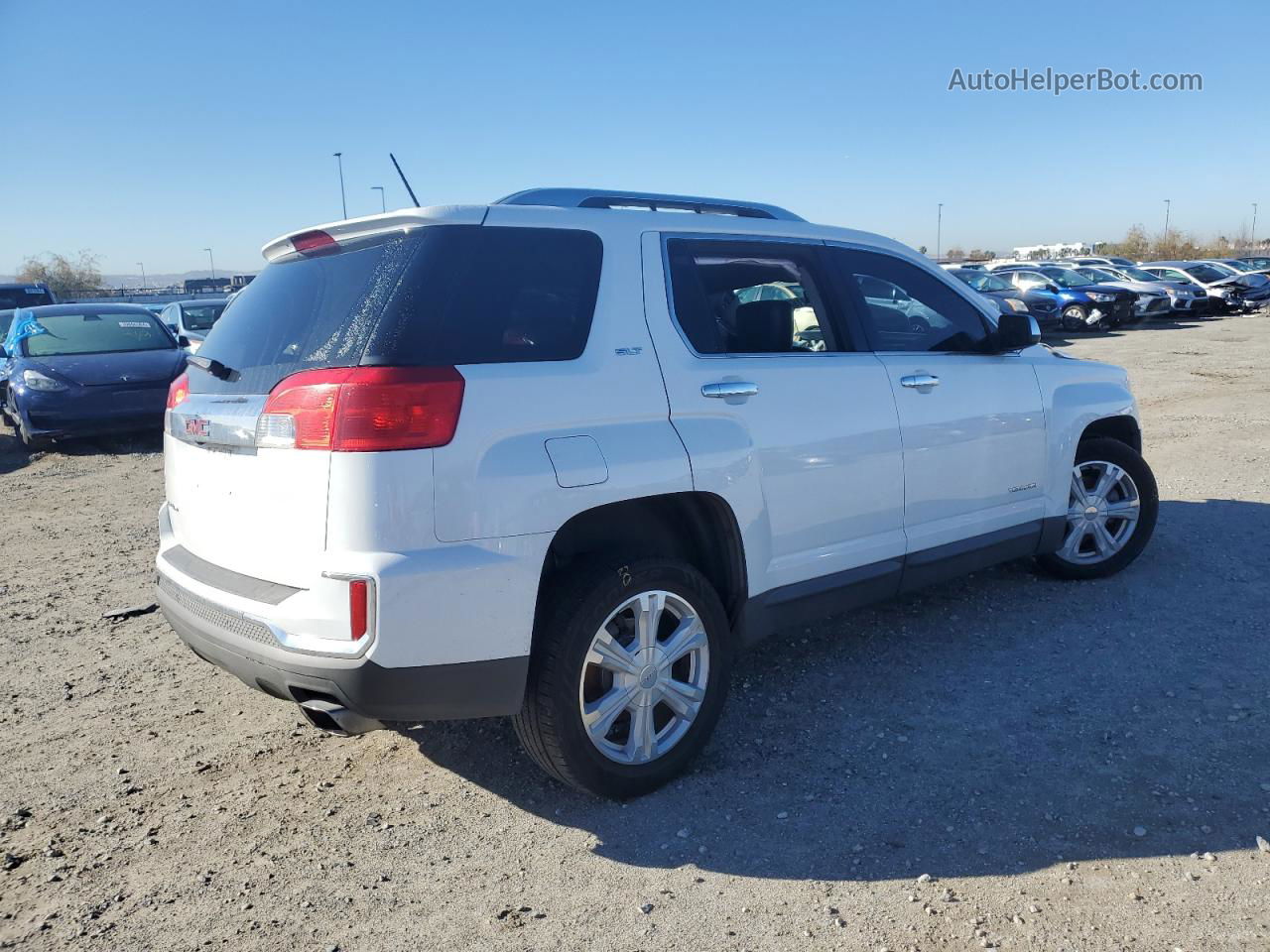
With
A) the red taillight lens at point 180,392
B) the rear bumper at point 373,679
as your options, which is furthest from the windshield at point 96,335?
the rear bumper at point 373,679

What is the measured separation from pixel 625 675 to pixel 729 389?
1.07 meters

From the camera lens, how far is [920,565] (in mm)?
4273

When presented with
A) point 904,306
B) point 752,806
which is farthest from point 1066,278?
point 752,806

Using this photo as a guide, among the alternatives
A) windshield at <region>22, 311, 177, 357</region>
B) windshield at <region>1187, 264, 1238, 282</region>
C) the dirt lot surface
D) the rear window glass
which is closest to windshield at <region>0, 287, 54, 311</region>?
windshield at <region>22, 311, 177, 357</region>

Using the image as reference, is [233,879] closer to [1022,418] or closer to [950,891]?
[950,891]

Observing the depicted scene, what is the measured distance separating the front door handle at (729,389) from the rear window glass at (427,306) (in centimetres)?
50

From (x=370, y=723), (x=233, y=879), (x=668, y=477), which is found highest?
(x=668, y=477)

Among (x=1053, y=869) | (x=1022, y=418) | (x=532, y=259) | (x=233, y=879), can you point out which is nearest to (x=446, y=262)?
(x=532, y=259)

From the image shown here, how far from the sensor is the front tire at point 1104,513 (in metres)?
5.31

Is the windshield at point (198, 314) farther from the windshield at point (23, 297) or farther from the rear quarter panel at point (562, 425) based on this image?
the rear quarter panel at point (562, 425)

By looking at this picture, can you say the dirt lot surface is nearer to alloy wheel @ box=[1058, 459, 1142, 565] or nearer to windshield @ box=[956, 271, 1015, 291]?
alloy wheel @ box=[1058, 459, 1142, 565]

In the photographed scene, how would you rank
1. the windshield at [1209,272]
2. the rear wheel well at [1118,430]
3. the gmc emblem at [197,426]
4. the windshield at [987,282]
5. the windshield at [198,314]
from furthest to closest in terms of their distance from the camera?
1. the windshield at [1209,272]
2. the windshield at [987,282]
3. the windshield at [198,314]
4. the rear wheel well at [1118,430]
5. the gmc emblem at [197,426]

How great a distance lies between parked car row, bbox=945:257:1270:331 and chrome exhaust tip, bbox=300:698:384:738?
19.3 meters

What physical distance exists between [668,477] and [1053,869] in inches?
64.6
